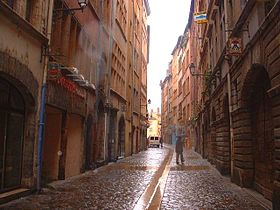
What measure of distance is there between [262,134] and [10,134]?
21.5ft

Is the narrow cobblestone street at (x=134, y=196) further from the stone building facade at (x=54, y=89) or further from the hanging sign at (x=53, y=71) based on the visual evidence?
the hanging sign at (x=53, y=71)

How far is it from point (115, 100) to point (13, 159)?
47.3 ft

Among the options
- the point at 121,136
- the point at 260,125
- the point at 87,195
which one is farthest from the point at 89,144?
the point at 121,136

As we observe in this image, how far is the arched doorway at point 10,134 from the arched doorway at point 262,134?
6299mm

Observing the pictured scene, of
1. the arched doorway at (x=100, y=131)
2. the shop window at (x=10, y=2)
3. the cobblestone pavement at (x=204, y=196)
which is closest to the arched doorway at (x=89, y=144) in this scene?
the arched doorway at (x=100, y=131)

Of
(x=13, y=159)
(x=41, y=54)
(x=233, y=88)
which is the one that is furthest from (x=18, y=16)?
(x=233, y=88)

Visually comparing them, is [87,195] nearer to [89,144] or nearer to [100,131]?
[89,144]

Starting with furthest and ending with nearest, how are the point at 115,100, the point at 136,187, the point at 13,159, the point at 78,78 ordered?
the point at 115,100 → the point at 78,78 → the point at 136,187 → the point at 13,159

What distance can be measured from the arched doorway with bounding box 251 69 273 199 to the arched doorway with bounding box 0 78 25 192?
20.7 feet

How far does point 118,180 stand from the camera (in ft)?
40.5

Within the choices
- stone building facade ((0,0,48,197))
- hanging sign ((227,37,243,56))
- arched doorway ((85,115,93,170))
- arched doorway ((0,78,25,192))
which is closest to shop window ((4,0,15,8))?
stone building facade ((0,0,48,197))

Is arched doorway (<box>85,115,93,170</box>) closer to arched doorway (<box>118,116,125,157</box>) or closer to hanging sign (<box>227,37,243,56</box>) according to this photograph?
hanging sign (<box>227,37,243,56</box>)

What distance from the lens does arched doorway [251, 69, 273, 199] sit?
8828 millimetres

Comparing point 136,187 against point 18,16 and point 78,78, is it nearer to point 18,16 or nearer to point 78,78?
point 78,78
